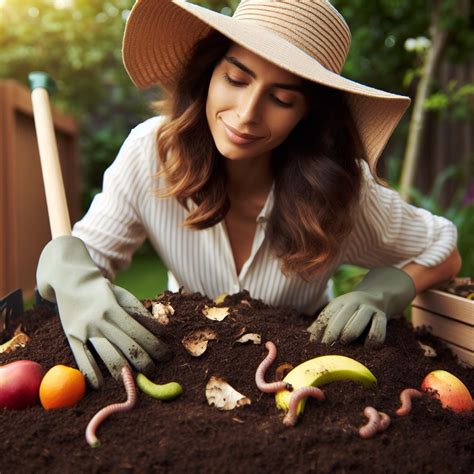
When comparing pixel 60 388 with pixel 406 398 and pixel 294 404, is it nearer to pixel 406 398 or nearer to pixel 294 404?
pixel 294 404

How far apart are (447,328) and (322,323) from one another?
48cm

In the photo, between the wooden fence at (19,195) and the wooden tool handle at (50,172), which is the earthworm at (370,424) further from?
the wooden fence at (19,195)

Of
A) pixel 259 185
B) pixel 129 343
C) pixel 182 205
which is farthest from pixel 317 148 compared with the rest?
pixel 129 343

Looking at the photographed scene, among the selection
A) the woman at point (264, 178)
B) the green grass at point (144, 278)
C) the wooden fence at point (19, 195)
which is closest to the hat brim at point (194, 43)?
the woman at point (264, 178)

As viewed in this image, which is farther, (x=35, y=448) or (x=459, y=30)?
(x=459, y=30)

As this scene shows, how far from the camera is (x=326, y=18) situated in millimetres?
1380

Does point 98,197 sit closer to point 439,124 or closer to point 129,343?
point 129,343

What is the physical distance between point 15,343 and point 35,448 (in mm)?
418

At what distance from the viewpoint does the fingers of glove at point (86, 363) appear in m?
1.07

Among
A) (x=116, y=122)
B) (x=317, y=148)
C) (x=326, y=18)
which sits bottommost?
(x=116, y=122)

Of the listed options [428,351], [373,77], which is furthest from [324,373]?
[373,77]

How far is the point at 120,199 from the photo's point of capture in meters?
1.70

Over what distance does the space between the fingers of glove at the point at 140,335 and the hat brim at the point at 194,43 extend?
0.56m

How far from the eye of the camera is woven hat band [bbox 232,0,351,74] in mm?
1341
